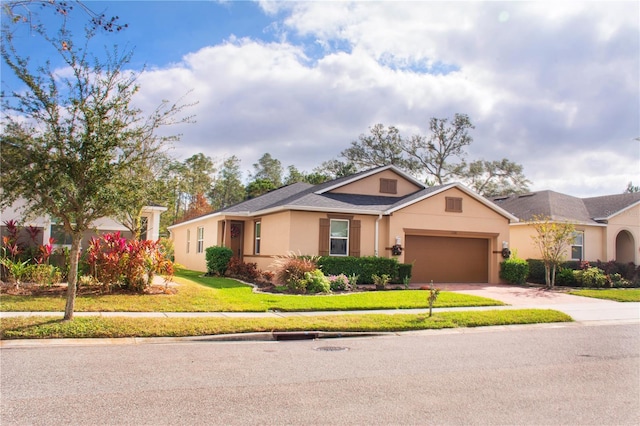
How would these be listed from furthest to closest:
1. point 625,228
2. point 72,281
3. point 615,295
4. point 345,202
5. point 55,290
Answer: point 625,228
point 345,202
point 615,295
point 55,290
point 72,281

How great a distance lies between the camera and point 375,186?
76.8ft

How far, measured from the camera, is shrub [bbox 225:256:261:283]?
68.1ft

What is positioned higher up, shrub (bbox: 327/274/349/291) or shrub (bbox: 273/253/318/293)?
shrub (bbox: 273/253/318/293)

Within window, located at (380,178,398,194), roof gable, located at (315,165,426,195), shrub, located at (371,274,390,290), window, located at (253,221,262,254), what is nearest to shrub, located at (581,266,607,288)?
roof gable, located at (315,165,426,195)

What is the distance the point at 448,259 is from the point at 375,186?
4.56m

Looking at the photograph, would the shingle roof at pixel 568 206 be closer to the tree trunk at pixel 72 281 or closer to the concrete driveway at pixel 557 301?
the concrete driveway at pixel 557 301

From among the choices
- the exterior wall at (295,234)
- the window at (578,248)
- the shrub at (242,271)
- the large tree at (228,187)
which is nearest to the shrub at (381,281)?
the exterior wall at (295,234)

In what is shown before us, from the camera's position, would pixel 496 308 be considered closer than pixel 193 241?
Yes

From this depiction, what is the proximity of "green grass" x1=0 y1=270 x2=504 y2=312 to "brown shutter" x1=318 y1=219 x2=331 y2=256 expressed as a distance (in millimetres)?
3322

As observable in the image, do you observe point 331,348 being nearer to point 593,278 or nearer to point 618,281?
point 593,278

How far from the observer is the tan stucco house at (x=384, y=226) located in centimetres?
1998

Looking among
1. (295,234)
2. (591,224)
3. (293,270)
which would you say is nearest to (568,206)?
(591,224)

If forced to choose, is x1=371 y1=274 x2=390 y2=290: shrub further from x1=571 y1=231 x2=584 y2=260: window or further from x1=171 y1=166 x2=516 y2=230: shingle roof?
x1=571 y1=231 x2=584 y2=260: window

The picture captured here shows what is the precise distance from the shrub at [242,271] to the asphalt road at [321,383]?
11.3 meters
